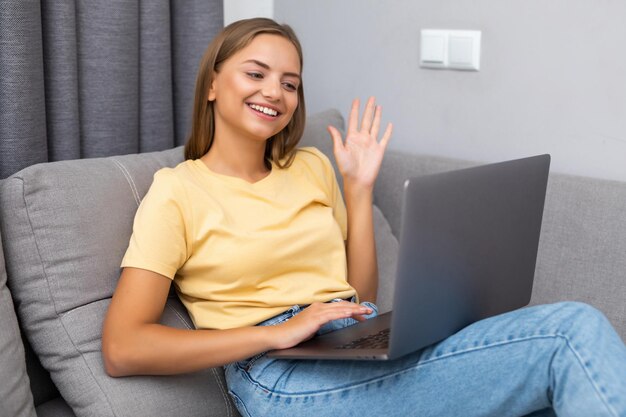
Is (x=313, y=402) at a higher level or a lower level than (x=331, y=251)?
lower

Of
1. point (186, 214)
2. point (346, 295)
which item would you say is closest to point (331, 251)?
point (346, 295)

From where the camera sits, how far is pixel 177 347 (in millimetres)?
→ 1292

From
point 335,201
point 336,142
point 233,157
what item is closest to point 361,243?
point 335,201

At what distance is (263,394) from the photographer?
1300mm

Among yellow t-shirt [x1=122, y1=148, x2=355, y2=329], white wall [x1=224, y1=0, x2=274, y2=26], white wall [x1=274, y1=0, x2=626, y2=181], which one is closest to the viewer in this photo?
yellow t-shirt [x1=122, y1=148, x2=355, y2=329]

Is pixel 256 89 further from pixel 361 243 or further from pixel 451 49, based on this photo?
pixel 451 49

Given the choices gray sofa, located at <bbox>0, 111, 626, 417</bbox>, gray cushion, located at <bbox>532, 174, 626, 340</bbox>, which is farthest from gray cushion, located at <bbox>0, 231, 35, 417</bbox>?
gray cushion, located at <bbox>532, 174, 626, 340</bbox>

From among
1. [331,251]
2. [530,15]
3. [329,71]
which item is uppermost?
[530,15]

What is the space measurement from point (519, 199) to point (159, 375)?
0.66 metres

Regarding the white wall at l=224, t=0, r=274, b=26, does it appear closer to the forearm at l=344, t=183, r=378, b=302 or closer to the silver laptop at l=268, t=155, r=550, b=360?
the forearm at l=344, t=183, r=378, b=302

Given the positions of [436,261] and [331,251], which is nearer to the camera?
[436,261]

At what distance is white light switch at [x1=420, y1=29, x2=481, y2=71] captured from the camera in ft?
6.30

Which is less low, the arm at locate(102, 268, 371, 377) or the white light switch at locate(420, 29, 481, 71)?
the white light switch at locate(420, 29, 481, 71)

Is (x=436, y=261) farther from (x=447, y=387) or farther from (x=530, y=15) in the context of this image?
(x=530, y=15)
